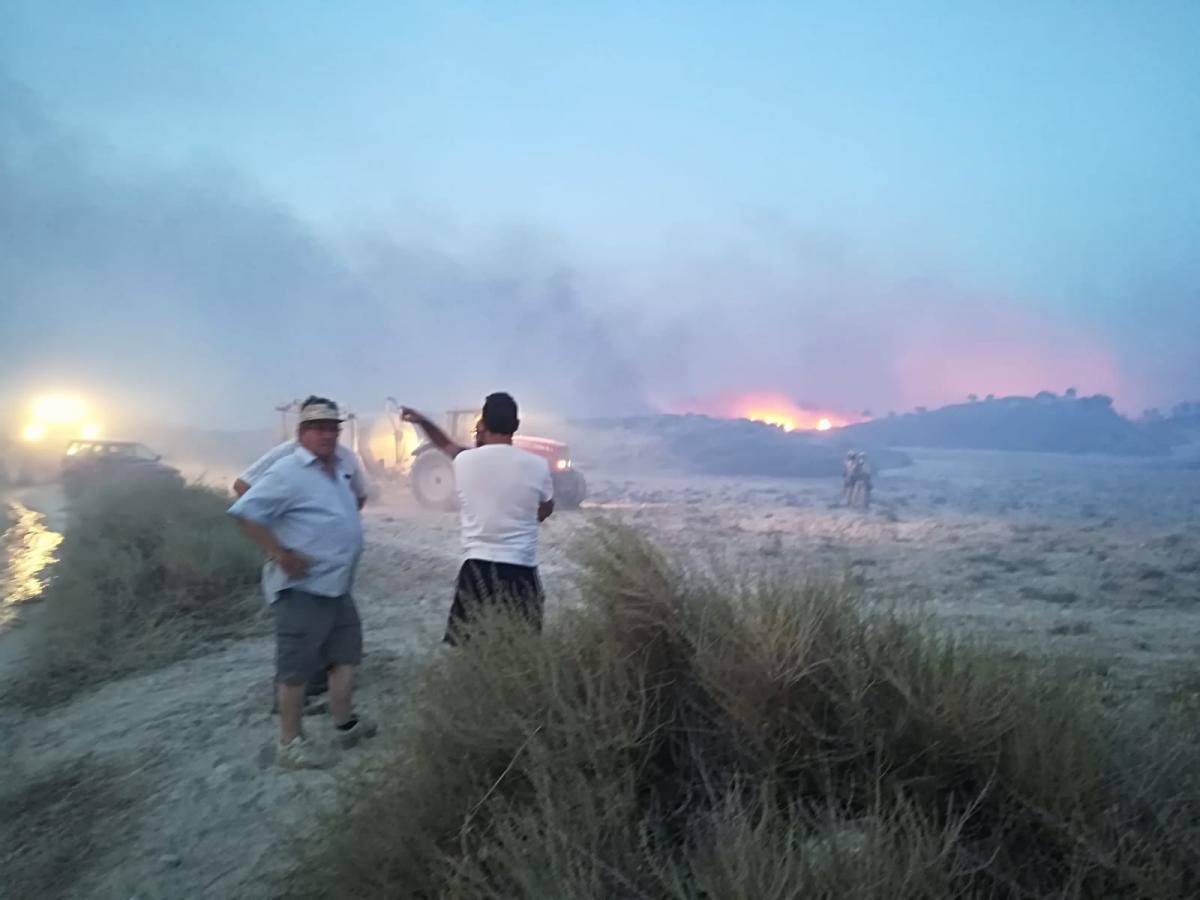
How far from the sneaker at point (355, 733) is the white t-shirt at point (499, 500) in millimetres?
1146

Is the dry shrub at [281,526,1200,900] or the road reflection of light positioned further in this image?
the road reflection of light

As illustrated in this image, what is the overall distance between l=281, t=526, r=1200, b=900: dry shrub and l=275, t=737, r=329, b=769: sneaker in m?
1.21

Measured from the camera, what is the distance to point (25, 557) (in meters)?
13.8

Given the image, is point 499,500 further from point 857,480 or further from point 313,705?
point 857,480

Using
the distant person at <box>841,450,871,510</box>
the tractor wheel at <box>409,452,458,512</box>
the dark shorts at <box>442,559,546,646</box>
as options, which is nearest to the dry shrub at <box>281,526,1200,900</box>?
the dark shorts at <box>442,559,546,646</box>

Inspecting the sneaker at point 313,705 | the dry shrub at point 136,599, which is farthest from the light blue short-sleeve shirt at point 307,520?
the dry shrub at point 136,599

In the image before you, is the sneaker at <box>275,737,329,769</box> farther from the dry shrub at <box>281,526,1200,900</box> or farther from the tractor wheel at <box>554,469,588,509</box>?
the tractor wheel at <box>554,469,588,509</box>

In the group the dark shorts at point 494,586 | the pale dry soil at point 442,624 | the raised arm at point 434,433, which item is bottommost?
the pale dry soil at point 442,624

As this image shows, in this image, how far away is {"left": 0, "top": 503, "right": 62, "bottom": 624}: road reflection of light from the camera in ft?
35.9

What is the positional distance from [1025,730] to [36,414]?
3892 cm

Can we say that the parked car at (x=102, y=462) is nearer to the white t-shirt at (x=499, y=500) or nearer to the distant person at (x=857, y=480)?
the distant person at (x=857, y=480)

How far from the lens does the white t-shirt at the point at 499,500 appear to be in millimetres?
4262

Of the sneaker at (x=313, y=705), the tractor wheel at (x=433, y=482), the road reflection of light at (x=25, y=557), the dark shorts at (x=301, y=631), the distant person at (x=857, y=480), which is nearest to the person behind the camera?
the dark shorts at (x=301, y=631)

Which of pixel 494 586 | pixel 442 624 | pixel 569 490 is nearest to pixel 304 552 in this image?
pixel 494 586
